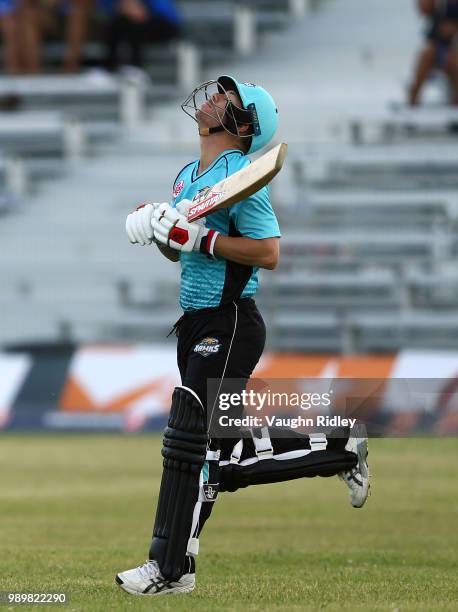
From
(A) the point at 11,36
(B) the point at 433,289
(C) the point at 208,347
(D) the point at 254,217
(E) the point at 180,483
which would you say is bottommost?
(B) the point at 433,289

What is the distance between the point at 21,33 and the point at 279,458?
1438 centimetres

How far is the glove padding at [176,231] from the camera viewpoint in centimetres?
575

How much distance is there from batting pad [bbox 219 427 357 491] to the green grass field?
459mm

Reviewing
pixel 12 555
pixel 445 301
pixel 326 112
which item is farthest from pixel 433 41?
pixel 12 555

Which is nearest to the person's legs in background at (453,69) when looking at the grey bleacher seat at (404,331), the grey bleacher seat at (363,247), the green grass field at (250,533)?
the grey bleacher seat at (363,247)

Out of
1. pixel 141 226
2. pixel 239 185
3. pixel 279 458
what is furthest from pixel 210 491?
pixel 239 185

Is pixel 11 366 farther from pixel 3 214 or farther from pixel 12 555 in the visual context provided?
pixel 12 555

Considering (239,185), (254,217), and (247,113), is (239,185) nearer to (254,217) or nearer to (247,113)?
(254,217)

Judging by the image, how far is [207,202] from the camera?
18.8 ft

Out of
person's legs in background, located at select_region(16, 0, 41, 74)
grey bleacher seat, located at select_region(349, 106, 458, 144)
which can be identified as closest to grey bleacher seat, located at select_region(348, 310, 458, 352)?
grey bleacher seat, located at select_region(349, 106, 458, 144)

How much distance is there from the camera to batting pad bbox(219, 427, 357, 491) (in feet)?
19.8

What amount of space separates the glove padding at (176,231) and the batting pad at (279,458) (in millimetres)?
864

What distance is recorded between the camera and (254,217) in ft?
19.2

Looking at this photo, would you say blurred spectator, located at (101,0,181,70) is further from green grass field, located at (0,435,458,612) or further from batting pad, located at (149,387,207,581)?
batting pad, located at (149,387,207,581)
